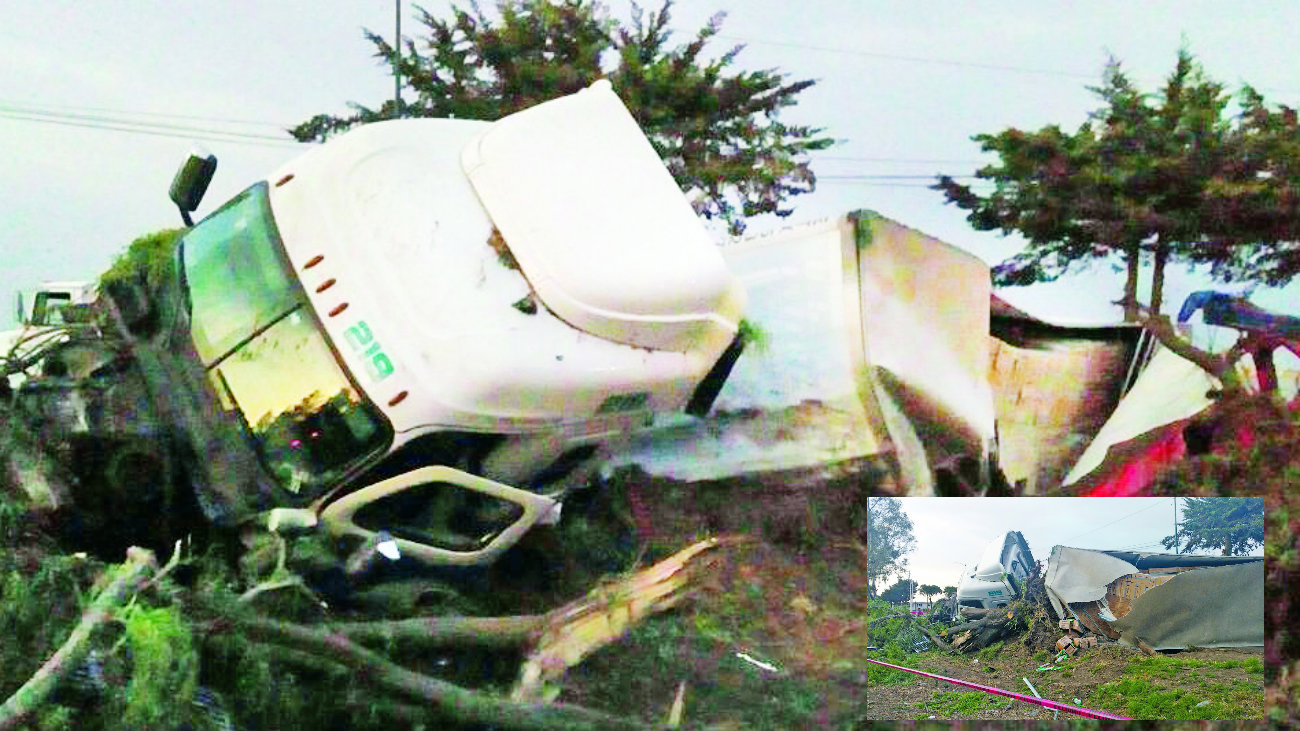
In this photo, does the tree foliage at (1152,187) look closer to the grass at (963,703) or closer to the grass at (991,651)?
the grass at (991,651)

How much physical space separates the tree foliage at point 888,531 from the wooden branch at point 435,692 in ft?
3.09

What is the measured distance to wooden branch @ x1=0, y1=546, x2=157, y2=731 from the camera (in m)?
4.68

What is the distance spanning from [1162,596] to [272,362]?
2954 millimetres

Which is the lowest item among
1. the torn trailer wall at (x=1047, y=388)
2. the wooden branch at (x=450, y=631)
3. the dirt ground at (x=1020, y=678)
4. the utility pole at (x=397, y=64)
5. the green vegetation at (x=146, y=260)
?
the dirt ground at (x=1020, y=678)

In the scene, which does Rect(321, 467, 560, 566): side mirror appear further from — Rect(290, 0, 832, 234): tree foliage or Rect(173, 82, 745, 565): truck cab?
Rect(290, 0, 832, 234): tree foliage

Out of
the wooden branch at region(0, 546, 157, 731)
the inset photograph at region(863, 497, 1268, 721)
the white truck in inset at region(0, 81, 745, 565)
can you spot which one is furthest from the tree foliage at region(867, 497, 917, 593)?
the wooden branch at region(0, 546, 157, 731)

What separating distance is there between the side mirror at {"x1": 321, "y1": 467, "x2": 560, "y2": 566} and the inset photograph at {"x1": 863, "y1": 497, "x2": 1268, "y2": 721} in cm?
113

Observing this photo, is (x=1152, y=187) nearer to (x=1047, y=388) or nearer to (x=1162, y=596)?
(x=1047, y=388)

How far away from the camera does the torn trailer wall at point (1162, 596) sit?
5.11m

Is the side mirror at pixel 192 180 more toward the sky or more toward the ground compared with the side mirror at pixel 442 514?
more toward the sky

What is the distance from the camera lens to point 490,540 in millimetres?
4895

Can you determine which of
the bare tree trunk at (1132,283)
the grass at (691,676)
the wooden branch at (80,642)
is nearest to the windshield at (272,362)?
the wooden branch at (80,642)

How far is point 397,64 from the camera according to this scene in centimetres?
514

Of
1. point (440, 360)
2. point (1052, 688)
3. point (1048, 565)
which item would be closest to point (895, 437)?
point (1048, 565)
